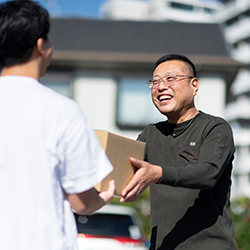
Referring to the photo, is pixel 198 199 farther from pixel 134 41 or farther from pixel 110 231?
pixel 134 41

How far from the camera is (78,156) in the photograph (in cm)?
190

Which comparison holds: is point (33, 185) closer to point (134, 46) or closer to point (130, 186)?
point (130, 186)

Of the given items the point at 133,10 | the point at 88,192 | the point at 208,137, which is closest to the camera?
the point at 88,192

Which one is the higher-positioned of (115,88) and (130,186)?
(130,186)

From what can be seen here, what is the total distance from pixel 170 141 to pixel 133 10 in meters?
103

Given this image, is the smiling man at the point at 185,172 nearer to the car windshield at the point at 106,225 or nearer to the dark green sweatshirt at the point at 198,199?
the dark green sweatshirt at the point at 198,199

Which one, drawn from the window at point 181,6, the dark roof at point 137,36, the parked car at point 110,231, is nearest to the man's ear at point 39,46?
the parked car at point 110,231

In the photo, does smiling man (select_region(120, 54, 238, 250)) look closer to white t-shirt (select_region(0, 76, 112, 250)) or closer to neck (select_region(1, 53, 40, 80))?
white t-shirt (select_region(0, 76, 112, 250))

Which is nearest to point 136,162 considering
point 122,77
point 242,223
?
point 242,223

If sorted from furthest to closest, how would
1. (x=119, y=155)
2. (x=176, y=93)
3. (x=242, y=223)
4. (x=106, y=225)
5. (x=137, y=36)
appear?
(x=137, y=36) < (x=242, y=223) < (x=106, y=225) < (x=176, y=93) < (x=119, y=155)

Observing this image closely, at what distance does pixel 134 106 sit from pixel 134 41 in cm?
269

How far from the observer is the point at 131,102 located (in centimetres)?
1574

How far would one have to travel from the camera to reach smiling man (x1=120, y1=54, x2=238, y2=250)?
8.25 ft

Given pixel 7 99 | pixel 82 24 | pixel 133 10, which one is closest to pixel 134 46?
pixel 82 24
